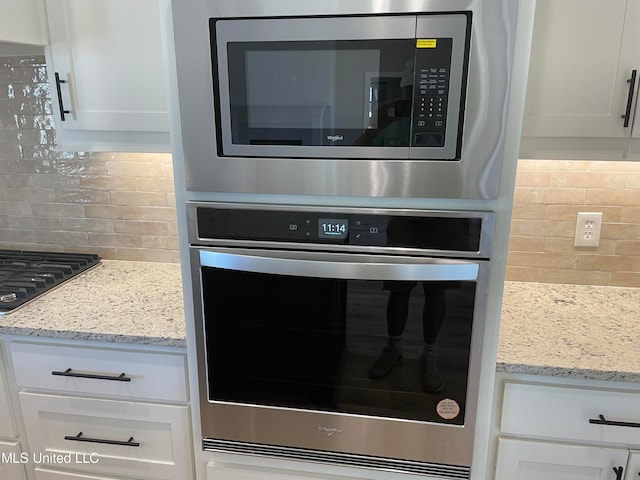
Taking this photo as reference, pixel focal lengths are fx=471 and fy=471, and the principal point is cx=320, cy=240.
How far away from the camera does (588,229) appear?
62.9 inches

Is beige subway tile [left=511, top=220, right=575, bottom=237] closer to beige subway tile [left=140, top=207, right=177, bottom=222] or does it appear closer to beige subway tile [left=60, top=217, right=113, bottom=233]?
beige subway tile [left=140, top=207, right=177, bottom=222]

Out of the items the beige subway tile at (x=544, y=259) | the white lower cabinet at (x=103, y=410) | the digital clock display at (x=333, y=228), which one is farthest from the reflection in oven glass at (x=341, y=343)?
the beige subway tile at (x=544, y=259)

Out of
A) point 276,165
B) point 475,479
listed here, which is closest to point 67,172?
point 276,165

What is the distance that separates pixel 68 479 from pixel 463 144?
152 centimetres

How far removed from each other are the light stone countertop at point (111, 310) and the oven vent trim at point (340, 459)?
0.31 m

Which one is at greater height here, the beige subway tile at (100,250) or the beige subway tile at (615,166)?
the beige subway tile at (615,166)

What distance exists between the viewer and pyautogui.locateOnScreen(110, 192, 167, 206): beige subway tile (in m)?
1.82

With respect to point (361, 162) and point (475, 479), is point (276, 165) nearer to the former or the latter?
point (361, 162)

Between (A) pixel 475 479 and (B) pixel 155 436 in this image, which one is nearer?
(A) pixel 475 479

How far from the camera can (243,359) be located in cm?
121

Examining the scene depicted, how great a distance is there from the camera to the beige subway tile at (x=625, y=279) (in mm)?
1619

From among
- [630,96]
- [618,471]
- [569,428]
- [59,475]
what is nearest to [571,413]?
[569,428]

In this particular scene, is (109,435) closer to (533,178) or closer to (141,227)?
(141,227)

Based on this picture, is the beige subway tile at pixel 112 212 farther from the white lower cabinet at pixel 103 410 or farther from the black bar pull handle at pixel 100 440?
the black bar pull handle at pixel 100 440
